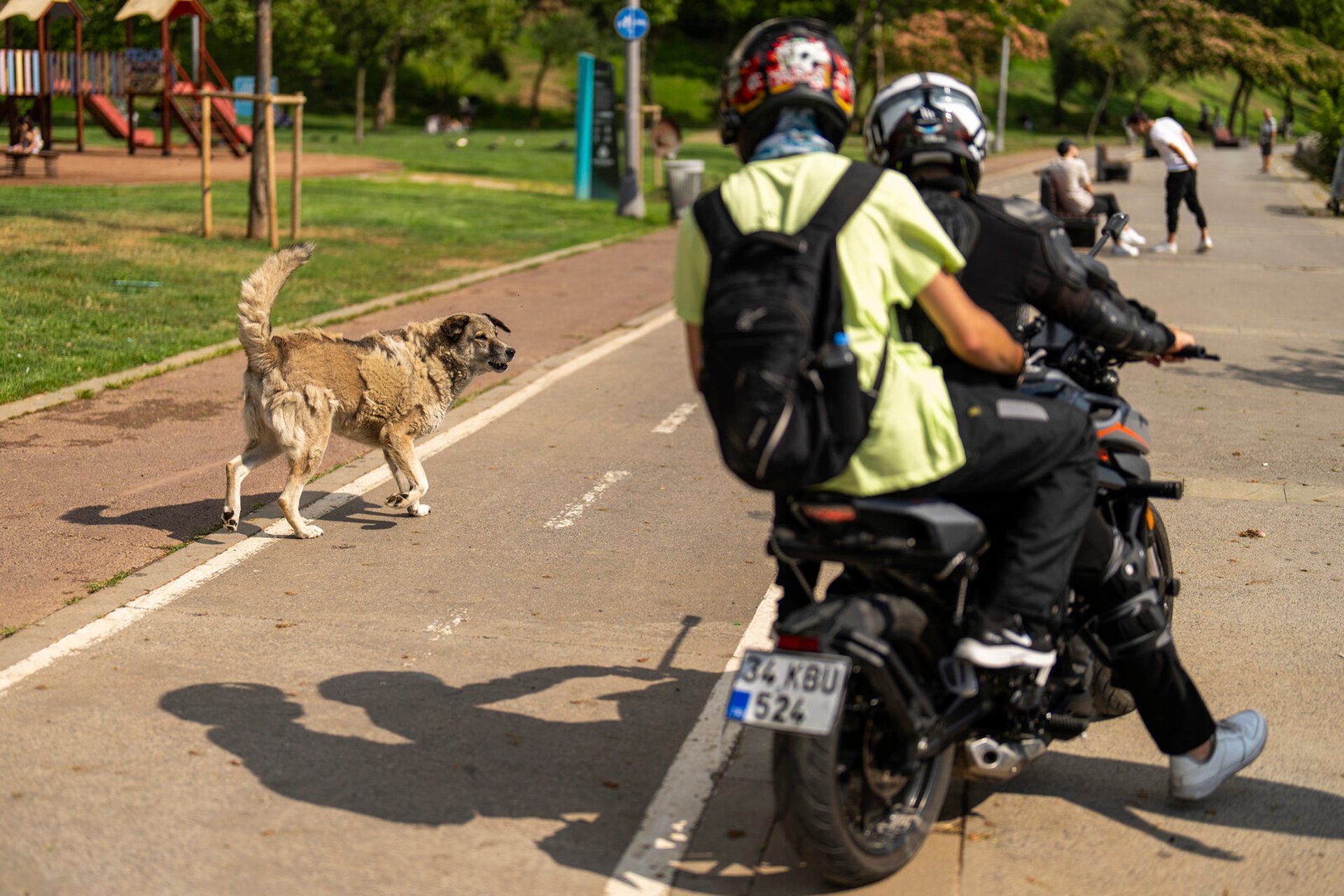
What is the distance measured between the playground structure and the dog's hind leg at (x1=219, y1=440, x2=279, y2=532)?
24.1m

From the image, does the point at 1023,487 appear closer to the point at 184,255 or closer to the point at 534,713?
the point at 534,713

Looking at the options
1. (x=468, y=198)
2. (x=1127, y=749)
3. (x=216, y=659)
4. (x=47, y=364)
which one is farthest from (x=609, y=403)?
(x=468, y=198)

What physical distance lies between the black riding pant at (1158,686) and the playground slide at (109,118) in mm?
37884

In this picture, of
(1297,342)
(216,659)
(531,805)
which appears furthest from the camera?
(1297,342)

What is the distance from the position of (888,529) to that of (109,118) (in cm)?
3908

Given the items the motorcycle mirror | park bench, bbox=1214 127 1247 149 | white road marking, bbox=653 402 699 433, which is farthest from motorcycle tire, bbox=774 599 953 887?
park bench, bbox=1214 127 1247 149

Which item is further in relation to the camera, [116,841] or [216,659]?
[216,659]

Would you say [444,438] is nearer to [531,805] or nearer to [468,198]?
[531,805]

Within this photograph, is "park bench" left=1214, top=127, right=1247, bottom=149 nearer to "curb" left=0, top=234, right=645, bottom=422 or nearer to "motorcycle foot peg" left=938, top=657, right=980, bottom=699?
"curb" left=0, top=234, right=645, bottom=422

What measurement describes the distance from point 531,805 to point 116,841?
44.8 inches

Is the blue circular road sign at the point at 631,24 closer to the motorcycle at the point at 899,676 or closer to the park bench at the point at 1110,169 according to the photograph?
the park bench at the point at 1110,169

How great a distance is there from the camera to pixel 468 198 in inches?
1081

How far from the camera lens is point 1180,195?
21172mm

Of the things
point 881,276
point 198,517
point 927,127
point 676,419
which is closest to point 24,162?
point 676,419
